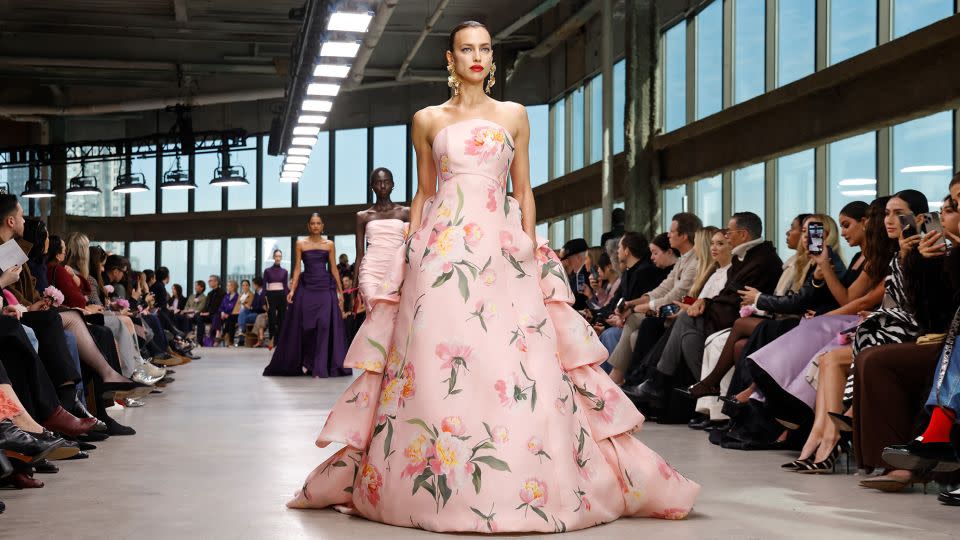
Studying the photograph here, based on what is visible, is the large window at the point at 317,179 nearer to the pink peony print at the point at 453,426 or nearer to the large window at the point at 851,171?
the large window at the point at 851,171

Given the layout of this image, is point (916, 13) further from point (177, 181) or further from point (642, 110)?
point (177, 181)

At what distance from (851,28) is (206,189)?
15.5m

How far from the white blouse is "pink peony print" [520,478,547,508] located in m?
3.16

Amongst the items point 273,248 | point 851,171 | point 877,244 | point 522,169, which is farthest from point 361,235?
point 273,248

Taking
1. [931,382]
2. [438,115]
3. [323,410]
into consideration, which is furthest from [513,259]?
[323,410]

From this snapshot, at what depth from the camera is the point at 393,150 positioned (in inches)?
786

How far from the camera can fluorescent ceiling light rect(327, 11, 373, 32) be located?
9023 mm

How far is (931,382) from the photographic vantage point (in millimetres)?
3652

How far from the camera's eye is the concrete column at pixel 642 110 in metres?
11.4

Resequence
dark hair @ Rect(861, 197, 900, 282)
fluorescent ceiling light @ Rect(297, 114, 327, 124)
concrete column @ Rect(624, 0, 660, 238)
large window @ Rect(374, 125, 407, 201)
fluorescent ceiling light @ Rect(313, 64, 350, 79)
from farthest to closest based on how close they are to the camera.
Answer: large window @ Rect(374, 125, 407, 201), fluorescent ceiling light @ Rect(297, 114, 327, 124), concrete column @ Rect(624, 0, 660, 238), fluorescent ceiling light @ Rect(313, 64, 350, 79), dark hair @ Rect(861, 197, 900, 282)

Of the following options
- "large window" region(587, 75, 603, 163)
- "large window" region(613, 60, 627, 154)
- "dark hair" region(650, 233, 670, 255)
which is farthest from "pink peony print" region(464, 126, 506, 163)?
"large window" region(587, 75, 603, 163)

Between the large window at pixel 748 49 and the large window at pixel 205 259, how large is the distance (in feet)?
44.2

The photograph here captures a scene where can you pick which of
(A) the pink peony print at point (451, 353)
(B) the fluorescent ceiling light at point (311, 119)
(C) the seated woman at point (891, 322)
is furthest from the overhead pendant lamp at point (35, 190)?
(A) the pink peony print at point (451, 353)

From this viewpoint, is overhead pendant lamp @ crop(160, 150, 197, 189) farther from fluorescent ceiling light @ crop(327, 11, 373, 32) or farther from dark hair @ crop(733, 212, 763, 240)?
dark hair @ crop(733, 212, 763, 240)
